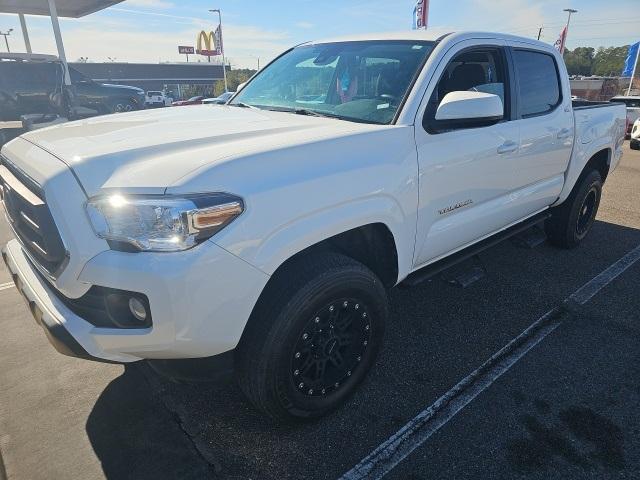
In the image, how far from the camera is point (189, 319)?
1712 millimetres

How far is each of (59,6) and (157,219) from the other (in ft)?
72.5

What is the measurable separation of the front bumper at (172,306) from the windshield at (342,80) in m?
1.30

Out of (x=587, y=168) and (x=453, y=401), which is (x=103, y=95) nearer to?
(x=587, y=168)

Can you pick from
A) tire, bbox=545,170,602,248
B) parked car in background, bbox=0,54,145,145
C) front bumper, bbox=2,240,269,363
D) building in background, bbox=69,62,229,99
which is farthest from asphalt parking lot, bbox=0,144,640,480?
building in background, bbox=69,62,229,99

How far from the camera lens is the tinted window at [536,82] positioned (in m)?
3.43

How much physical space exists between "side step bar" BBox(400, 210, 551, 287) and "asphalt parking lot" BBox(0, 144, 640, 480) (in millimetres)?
521

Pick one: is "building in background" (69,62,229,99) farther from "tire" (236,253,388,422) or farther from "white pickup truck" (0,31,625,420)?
"tire" (236,253,388,422)

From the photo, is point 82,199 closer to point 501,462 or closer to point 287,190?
point 287,190

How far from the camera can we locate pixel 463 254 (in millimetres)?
3232

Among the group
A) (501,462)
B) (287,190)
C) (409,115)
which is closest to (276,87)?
(409,115)

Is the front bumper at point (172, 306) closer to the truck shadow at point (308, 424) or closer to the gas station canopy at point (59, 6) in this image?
the truck shadow at point (308, 424)

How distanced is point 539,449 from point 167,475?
1.75 m

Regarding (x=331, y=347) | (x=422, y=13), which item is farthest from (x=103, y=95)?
(x=331, y=347)

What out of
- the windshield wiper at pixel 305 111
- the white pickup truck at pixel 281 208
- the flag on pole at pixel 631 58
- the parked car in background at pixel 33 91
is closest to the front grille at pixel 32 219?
the white pickup truck at pixel 281 208
